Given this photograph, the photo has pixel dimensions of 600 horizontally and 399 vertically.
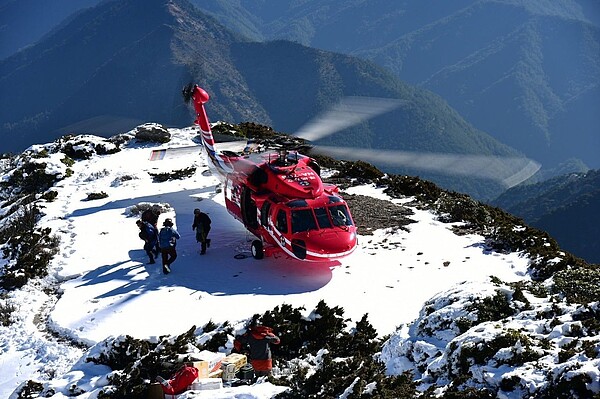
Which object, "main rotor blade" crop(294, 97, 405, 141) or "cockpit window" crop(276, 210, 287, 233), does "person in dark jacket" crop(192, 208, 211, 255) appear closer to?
"cockpit window" crop(276, 210, 287, 233)

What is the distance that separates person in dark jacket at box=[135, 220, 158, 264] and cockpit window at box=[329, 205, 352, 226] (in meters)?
5.24

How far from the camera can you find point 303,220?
16391 mm

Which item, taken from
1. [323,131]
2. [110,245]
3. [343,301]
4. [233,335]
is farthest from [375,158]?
[110,245]

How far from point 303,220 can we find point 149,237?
464 centimetres

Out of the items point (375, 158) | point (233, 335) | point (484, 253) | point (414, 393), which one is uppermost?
point (375, 158)

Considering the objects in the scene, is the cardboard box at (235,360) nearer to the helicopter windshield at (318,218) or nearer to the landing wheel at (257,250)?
the helicopter windshield at (318,218)

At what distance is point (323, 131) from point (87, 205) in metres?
10.8

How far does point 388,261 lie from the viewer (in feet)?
55.9

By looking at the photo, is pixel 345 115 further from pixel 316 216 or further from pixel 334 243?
pixel 334 243

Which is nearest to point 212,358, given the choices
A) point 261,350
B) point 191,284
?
point 261,350

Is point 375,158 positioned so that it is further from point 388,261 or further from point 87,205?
point 87,205

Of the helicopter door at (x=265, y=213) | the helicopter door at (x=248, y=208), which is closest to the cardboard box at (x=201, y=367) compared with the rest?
the helicopter door at (x=265, y=213)

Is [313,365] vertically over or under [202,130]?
under

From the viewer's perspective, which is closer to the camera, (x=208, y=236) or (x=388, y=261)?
(x=388, y=261)
